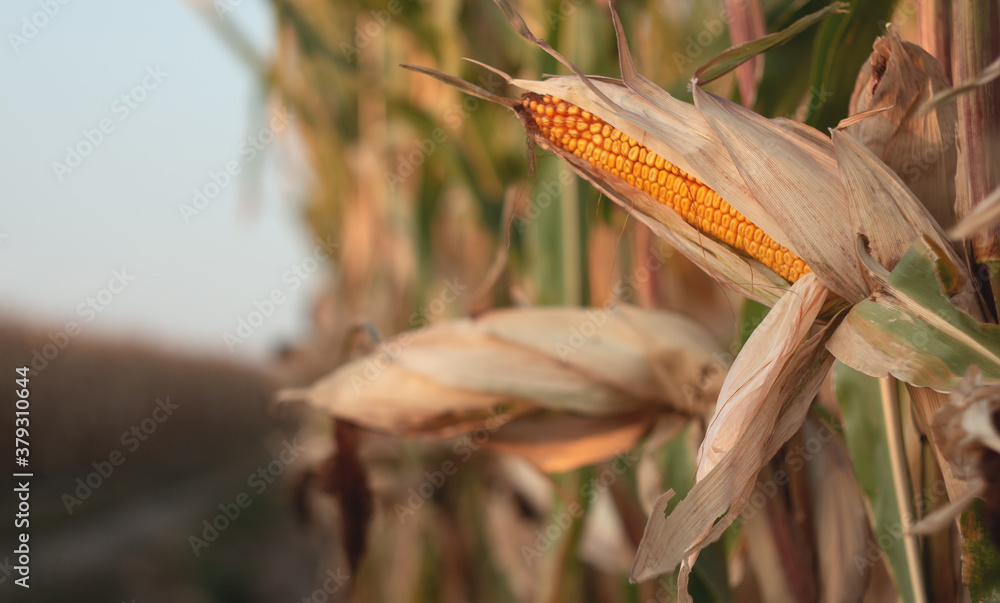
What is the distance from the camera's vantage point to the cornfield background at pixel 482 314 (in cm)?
52

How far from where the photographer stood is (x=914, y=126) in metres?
0.33

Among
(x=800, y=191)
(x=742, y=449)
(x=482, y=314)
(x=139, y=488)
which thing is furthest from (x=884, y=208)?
(x=139, y=488)

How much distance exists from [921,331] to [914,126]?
5.2 inches

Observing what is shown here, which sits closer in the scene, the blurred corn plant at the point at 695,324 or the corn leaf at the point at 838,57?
the blurred corn plant at the point at 695,324

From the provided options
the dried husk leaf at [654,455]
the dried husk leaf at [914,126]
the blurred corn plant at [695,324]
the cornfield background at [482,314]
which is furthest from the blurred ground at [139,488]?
the dried husk leaf at [914,126]

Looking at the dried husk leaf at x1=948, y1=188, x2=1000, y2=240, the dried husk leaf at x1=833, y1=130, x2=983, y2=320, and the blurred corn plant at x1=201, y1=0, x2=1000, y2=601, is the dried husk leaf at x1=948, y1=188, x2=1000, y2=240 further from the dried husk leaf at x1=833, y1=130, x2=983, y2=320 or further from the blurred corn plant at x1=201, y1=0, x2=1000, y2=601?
the dried husk leaf at x1=833, y1=130, x2=983, y2=320

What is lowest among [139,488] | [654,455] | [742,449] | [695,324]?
[139,488]

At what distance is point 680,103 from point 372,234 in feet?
4.23

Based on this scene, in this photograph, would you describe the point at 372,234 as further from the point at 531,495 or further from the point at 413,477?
the point at 531,495

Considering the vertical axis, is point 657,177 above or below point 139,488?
above

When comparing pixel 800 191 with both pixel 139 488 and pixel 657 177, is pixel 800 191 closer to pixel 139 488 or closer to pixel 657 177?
pixel 657 177

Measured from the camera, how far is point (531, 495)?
1.14 m

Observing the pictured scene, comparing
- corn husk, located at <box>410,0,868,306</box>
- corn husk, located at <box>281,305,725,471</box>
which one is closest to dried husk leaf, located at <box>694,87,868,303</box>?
corn husk, located at <box>410,0,868,306</box>

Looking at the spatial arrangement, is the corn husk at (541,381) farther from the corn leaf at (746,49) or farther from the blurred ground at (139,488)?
the blurred ground at (139,488)
